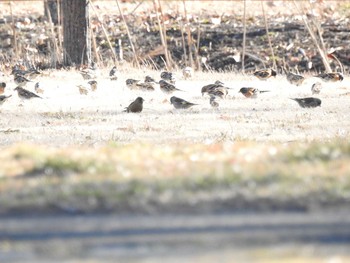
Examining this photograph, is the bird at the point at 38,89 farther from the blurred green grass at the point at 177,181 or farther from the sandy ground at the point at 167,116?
the blurred green grass at the point at 177,181

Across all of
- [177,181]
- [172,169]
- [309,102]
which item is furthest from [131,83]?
[177,181]

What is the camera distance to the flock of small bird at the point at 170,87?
16.9m

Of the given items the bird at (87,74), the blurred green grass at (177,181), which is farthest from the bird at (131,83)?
the blurred green grass at (177,181)

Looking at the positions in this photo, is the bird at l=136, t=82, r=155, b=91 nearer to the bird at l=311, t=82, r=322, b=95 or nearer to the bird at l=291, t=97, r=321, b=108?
the bird at l=311, t=82, r=322, b=95

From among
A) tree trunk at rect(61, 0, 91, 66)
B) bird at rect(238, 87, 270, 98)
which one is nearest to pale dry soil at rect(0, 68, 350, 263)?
bird at rect(238, 87, 270, 98)

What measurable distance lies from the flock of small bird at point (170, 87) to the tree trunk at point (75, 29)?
3124 mm

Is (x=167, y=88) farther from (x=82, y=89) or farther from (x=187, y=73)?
(x=187, y=73)

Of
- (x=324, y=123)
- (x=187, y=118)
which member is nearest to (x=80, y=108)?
(x=187, y=118)

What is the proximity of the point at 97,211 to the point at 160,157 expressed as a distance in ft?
5.38

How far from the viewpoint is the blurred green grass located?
309 inches

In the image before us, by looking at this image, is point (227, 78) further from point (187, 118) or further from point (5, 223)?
point (5, 223)

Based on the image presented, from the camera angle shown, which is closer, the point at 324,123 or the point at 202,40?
the point at 324,123

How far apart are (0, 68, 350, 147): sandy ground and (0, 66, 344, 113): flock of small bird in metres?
0.12

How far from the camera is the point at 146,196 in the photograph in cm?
791
